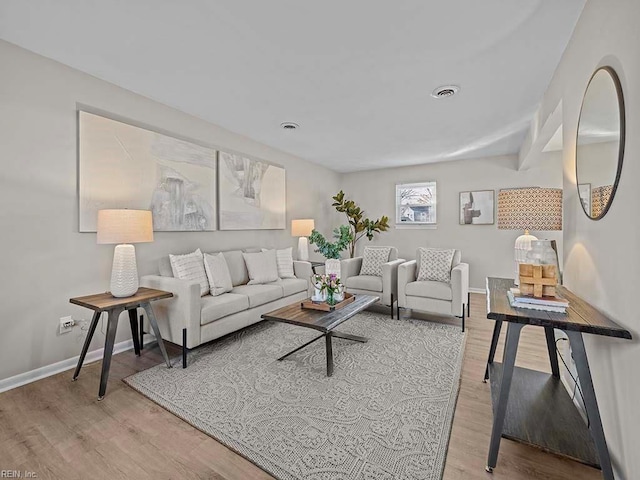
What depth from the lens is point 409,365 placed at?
253 cm

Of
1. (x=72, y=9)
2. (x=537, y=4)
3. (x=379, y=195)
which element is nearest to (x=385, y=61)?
(x=537, y=4)

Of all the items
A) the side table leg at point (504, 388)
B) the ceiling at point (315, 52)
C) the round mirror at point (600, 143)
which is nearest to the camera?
the round mirror at point (600, 143)

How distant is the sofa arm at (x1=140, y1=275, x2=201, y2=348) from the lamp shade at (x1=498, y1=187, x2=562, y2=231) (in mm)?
2522

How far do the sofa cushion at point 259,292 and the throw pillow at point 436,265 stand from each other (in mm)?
1866

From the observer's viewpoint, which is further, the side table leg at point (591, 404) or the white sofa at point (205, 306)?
the white sofa at point (205, 306)

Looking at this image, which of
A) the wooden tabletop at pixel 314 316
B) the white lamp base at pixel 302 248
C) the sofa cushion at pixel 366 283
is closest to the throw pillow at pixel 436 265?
the sofa cushion at pixel 366 283

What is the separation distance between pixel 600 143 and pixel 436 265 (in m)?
2.54

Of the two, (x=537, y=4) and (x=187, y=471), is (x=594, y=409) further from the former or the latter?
(x=537, y=4)

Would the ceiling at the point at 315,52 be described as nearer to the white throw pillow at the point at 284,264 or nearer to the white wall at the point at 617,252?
the white wall at the point at 617,252

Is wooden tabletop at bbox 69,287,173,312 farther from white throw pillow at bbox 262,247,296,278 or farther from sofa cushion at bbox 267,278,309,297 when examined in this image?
white throw pillow at bbox 262,247,296,278

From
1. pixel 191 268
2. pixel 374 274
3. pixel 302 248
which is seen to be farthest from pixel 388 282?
pixel 191 268

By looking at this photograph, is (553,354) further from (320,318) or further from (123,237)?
(123,237)

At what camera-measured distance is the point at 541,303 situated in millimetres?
1463

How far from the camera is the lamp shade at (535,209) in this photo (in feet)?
6.73
